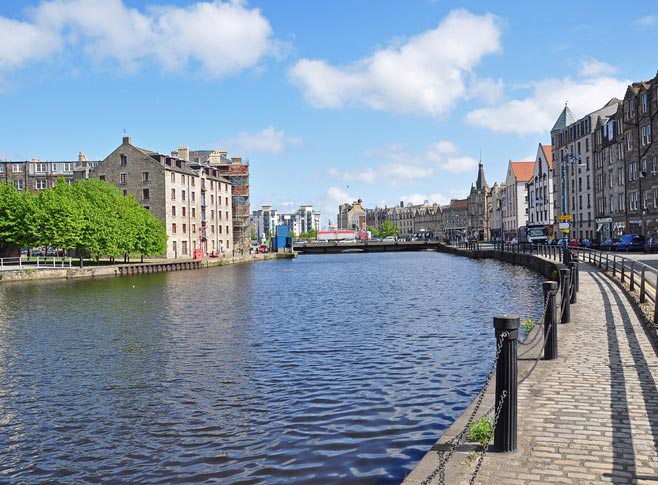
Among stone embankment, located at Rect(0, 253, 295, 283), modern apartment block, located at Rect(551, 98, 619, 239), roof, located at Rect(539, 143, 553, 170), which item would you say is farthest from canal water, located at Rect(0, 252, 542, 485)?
roof, located at Rect(539, 143, 553, 170)

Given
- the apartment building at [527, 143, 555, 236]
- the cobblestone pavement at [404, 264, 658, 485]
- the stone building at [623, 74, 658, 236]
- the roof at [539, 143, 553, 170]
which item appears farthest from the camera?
the roof at [539, 143, 553, 170]

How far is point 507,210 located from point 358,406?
5185 inches

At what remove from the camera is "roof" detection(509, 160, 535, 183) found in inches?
4920

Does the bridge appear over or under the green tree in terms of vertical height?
under

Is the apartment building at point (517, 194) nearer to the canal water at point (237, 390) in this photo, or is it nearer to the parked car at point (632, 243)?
the parked car at point (632, 243)

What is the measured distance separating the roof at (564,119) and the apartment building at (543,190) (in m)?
9.19

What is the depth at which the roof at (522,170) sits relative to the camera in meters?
125

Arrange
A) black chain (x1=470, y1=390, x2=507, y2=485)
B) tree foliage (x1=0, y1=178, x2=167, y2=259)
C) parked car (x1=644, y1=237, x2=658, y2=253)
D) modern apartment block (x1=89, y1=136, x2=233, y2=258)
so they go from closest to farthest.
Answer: black chain (x1=470, y1=390, x2=507, y2=485)
parked car (x1=644, y1=237, x2=658, y2=253)
tree foliage (x1=0, y1=178, x2=167, y2=259)
modern apartment block (x1=89, y1=136, x2=233, y2=258)

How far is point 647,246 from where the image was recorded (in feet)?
166

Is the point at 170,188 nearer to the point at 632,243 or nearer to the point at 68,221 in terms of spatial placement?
the point at 68,221

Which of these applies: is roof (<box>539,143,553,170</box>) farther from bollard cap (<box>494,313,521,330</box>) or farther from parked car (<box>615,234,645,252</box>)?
bollard cap (<box>494,313,521,330</box>)

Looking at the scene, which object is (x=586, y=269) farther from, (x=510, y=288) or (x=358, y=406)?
(x=358, y=406)

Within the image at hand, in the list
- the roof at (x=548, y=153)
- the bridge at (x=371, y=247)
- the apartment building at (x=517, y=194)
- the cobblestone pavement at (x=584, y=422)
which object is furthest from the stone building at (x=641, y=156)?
the bridge at (x=371, y=247)

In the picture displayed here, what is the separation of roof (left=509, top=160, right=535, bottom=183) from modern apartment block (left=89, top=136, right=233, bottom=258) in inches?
2651
